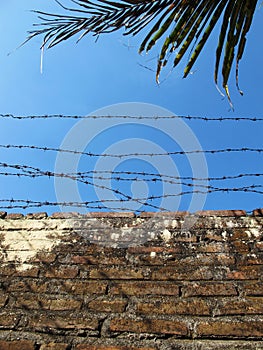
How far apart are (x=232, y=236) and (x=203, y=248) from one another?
8.1 inches

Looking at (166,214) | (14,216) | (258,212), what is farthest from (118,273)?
(258,212)

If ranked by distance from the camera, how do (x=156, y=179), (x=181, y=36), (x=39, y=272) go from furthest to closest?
(x=156, y=179) < (x=39, y=272) < (x=181, y=36)

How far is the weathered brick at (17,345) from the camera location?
1.47m

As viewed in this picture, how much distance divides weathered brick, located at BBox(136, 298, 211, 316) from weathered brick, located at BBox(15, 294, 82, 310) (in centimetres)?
32

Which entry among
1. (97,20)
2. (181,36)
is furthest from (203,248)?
(97,20)

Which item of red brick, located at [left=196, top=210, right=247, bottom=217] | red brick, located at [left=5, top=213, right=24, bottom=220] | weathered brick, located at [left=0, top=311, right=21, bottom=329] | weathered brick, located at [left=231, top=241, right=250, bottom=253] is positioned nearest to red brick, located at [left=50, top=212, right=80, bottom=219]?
red brick, located at [left=5, top=213, right=24, bottom=220]

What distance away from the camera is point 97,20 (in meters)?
1.31

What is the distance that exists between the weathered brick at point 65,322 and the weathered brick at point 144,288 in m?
0.20

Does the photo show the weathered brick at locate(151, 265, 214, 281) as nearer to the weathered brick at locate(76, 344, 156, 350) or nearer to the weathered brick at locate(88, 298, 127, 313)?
the weathered brick at locate(88, 298, 127, 313)

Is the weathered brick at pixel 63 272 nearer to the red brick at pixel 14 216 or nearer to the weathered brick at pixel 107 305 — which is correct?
the weathered brick at pixel 107 305

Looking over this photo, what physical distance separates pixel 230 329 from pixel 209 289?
0.24m

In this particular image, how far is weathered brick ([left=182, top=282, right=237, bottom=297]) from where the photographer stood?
1.68 meters

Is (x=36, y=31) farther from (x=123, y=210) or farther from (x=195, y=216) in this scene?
(x=195, y=216)

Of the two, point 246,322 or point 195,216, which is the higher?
point 195,216
